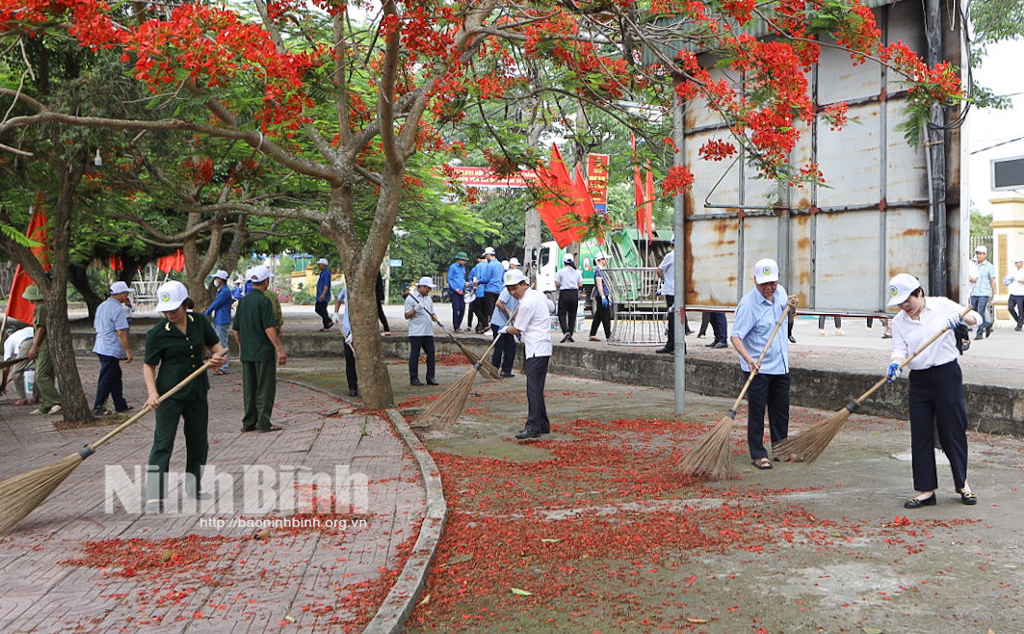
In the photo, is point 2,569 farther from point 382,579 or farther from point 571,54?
point 571,54

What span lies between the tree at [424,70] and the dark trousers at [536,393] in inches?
92.8

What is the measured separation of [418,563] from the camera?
4.89 meters

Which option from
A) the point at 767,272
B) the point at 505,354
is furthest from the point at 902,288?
the point at 505,354

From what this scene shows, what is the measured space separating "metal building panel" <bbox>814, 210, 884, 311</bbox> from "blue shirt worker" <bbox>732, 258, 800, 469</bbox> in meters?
2.59

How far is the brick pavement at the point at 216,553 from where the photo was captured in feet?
14.2

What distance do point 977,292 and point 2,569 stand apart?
17208 millimetres

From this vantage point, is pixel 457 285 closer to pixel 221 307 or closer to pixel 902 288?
pixel 221 307

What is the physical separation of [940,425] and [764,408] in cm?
167

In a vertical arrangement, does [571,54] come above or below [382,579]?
above

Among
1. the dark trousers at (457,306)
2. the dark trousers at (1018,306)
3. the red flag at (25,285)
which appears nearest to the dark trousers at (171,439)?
the red flag at (25,285)

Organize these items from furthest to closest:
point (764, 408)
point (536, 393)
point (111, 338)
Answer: point (111, 338)
point (536, 393)
point (764, 408)

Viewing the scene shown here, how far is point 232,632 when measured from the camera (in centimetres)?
409

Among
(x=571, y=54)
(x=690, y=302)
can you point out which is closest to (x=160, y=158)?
(x=571, y=54)

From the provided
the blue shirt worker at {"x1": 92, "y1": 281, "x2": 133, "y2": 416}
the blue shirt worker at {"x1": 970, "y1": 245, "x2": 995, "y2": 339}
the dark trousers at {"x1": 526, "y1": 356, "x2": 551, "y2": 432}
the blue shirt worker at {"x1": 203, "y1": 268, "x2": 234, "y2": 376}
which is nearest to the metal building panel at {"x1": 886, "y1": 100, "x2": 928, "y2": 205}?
the dark trousers at {"x1": 526, "y1": 356, "x2": 551, "y2": 432}
